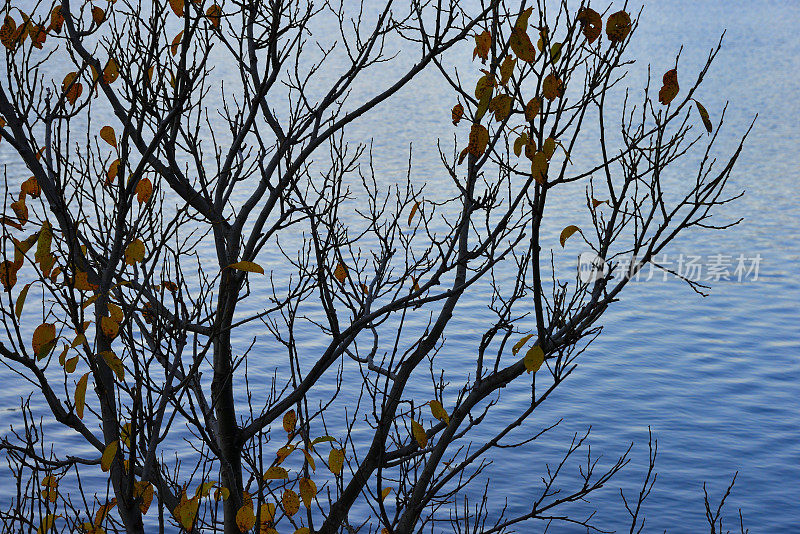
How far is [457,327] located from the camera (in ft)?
38.2

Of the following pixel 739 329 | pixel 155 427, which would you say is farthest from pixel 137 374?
pixel 739 329

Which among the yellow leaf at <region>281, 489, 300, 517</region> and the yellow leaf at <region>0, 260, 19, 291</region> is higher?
the yellow leaf at <region>0, 260, 19, 291</region>

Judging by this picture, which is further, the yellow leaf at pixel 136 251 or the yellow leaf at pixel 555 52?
the yellow leaf at pixel 555 52

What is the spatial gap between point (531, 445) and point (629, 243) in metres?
6.88

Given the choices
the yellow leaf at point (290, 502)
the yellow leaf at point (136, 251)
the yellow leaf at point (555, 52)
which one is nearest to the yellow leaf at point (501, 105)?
the yellow leaf at point (555, 52)

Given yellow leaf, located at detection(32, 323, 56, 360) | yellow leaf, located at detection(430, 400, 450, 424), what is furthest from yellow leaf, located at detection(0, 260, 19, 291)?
yellow leaf, located at detection(430, 400, 450, 424)

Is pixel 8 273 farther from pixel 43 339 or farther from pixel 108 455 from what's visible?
pixel 108 455

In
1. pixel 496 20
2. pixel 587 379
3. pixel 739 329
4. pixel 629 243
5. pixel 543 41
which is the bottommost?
pixel 543 41

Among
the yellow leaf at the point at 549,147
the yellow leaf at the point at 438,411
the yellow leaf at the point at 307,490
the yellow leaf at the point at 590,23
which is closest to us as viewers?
the yellow leaf at the point at 549,147

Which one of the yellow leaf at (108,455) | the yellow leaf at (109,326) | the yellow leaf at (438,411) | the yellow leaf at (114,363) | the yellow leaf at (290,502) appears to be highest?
the yellow leaf at (109,326)

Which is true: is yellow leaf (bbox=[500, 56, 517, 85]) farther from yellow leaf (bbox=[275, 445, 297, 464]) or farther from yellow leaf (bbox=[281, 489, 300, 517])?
yellow leaf (bbox=[281, 489, 300, 517])

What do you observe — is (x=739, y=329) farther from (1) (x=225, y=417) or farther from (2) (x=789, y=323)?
(1) (x=225, y=417)

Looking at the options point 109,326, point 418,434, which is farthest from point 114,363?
point 418,434

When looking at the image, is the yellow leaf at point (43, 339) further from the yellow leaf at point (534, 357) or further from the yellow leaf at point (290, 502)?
the yellow leaf at point (534, 357)
